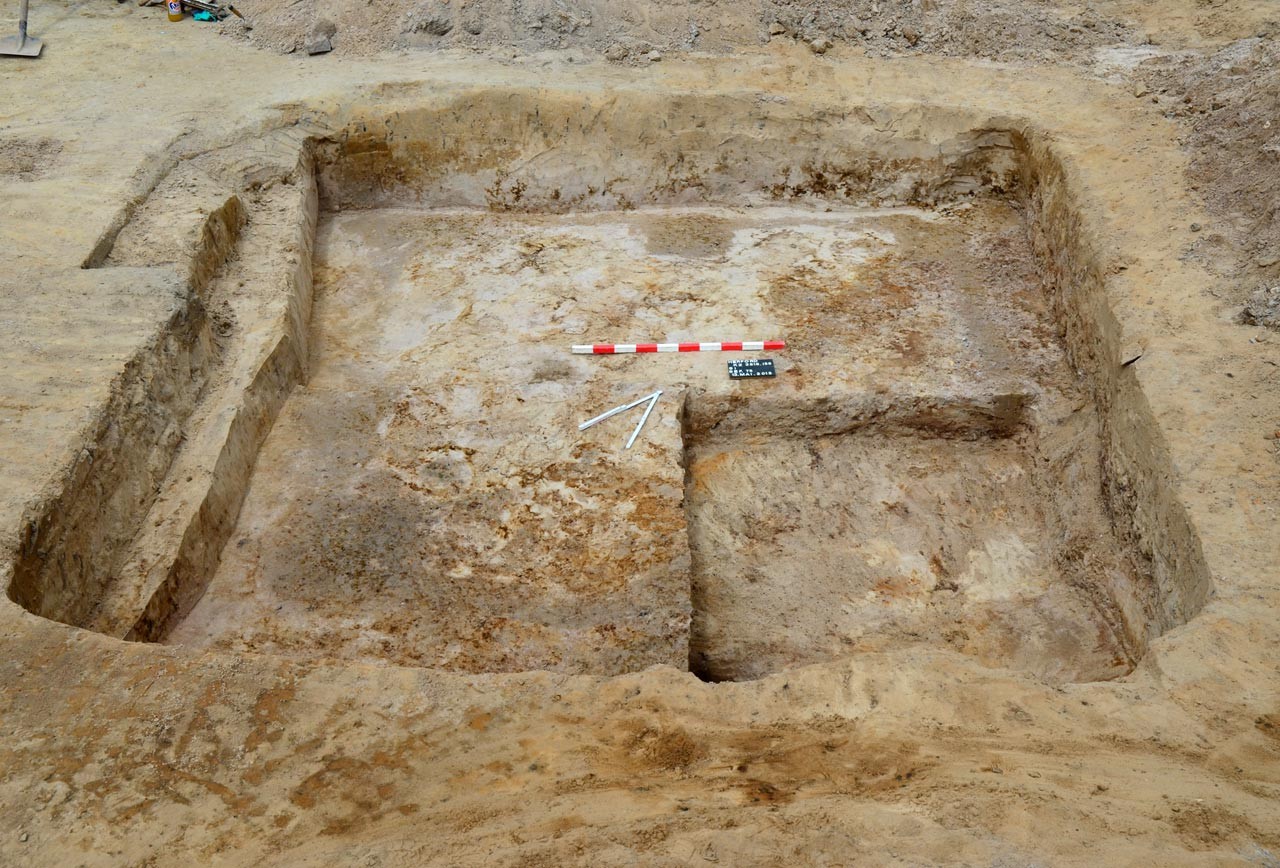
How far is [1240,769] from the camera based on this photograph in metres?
2.89

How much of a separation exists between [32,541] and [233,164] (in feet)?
10.9

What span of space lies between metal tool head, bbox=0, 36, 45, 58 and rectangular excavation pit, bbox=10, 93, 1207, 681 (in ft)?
8.45

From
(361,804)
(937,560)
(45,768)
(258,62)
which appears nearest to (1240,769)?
Answer: (937,560)

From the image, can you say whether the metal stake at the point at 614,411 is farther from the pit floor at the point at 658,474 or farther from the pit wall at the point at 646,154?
the pit wall at the point at 646,154

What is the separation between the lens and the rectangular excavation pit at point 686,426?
13.8 feet

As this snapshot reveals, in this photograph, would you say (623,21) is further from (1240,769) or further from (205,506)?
(1240,769)

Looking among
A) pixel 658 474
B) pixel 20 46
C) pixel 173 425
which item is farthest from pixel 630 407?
pixel 20 46

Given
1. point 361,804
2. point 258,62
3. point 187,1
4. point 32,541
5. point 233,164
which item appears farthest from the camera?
point 187,1

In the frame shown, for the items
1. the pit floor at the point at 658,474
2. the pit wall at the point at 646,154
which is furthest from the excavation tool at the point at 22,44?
the pit floor at the point at 658,474

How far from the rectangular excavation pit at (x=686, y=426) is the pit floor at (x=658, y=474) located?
0.06ft

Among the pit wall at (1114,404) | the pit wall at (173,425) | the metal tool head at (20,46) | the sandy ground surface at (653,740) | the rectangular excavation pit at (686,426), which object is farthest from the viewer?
the metal tool head at (20,46)

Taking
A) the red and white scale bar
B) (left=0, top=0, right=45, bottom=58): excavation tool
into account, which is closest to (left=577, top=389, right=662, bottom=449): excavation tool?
the red and white scale bar

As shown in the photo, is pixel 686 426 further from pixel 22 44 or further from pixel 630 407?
pixel 22 44

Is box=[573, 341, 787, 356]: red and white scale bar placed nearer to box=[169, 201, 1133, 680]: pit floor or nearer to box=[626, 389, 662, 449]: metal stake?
box=[169, 201, 1133, 680]: pit floor
